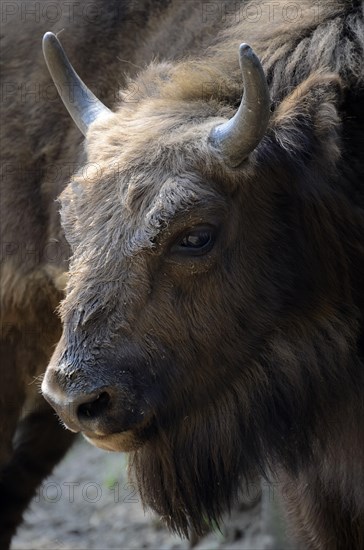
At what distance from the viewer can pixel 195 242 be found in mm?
4266

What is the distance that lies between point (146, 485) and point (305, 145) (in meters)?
1.54

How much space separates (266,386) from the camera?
4.53 metres

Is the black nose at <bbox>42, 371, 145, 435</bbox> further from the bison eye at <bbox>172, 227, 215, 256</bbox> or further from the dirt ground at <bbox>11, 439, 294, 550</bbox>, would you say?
the dirt ground at <bbox>11, 439, 294, 550</bbox>

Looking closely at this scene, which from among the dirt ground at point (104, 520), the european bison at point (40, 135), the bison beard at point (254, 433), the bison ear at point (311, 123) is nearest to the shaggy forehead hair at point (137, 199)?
the bison ear at point (311, 123)

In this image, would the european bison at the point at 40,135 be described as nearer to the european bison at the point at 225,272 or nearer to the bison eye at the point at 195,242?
the european bison at the point at 225,272

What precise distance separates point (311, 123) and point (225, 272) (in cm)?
66

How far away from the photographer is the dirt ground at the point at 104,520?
24.6ft

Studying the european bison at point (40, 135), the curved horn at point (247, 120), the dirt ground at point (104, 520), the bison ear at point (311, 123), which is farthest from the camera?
the dirt ground at point (104, 520)

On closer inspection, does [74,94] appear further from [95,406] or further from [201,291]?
[95,406]

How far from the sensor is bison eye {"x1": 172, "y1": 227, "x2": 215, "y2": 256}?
13.9 feet

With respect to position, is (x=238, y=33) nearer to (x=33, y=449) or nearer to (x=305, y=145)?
(x=305, y=145)

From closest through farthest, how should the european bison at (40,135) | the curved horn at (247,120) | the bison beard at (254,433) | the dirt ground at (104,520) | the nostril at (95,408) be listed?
the curved horn at (247,120)
the nostril at (95,408)
the bison beard at (254,433)
the european bison at (40,135)
the dirt ground at (104,520)

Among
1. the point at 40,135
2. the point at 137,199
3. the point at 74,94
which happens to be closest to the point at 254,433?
the point at 137,199

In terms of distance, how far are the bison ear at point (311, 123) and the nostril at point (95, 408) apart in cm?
116
